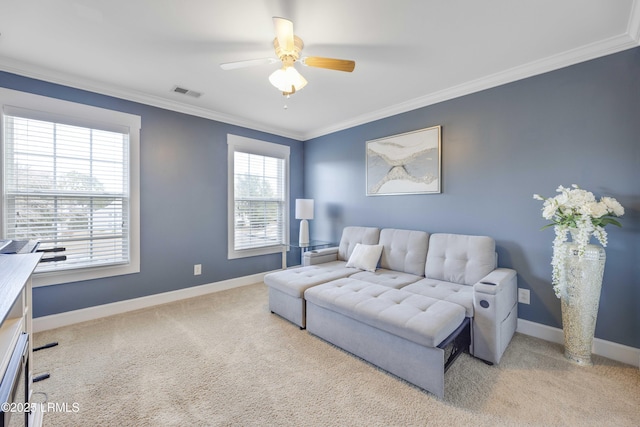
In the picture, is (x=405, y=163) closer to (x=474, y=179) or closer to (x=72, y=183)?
(x=474, y=179)

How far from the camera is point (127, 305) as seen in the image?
120 inches

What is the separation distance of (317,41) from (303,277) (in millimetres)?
2154

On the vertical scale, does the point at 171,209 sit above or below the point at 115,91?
below

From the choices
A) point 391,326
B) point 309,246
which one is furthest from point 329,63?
point 309,246

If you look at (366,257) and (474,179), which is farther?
(366,257)

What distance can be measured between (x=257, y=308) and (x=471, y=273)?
2303 mm

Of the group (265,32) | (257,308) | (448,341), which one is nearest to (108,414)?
(257,308)

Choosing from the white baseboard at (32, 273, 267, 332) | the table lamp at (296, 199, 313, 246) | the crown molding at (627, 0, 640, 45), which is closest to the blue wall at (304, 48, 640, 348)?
the crown molding at (627, 0, 640, 45)

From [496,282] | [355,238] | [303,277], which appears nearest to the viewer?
[496,282]

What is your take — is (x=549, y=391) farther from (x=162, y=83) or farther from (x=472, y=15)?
(x=162, y=83)

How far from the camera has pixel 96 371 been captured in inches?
77.3

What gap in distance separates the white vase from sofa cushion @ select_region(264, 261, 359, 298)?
182 cm

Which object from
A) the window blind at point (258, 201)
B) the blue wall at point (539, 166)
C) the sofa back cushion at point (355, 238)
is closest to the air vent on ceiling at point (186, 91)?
the window blind at point (258, 201)

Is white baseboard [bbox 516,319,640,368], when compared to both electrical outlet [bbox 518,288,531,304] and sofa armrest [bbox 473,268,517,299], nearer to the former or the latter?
electrical outlet [bbox 518,288,531,304]
